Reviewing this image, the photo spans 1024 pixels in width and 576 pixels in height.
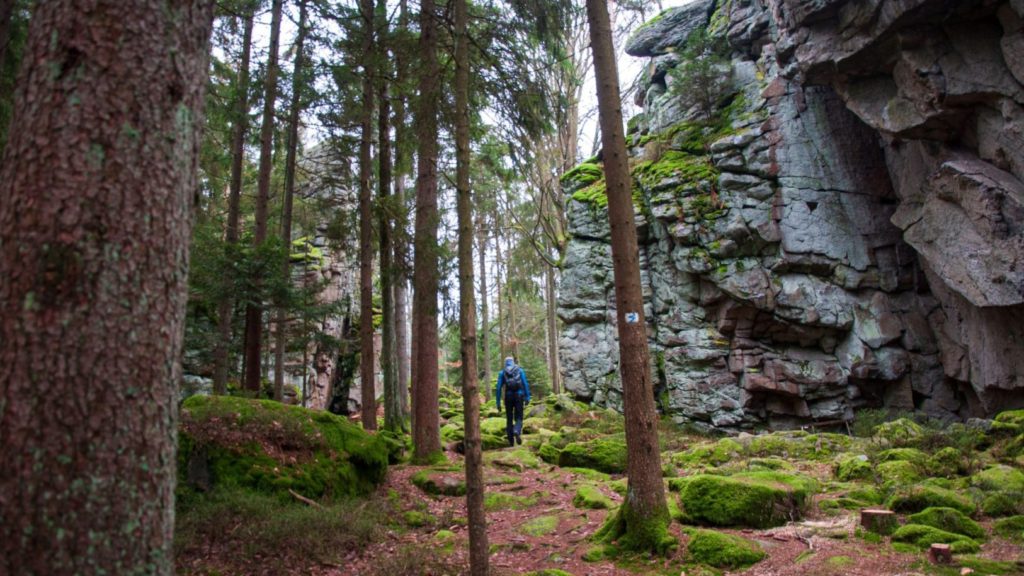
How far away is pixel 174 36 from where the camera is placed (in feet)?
6.79

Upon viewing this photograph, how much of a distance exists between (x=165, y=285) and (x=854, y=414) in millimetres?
17303

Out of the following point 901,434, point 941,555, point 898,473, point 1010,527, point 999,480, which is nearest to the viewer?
point 941,555

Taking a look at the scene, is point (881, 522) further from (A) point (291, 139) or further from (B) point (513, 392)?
(A) point (291, 139)

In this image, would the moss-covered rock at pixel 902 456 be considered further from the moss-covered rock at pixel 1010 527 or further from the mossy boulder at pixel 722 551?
the mossy boulder at pixel 722 551

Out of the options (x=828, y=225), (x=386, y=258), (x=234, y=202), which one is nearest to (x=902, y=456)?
(x=828, y=225)

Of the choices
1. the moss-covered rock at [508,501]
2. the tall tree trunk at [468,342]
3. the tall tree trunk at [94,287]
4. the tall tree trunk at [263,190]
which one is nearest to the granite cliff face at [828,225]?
the moss-covered rock at [508,501]

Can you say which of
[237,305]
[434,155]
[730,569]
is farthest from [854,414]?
[237,305]

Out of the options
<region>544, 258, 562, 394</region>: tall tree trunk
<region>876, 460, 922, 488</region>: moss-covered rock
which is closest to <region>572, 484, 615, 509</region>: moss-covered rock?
<region>876, 460, 922, 488</region>: moss-covered rock

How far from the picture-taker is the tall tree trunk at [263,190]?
35.3ft

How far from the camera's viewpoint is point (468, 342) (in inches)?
188

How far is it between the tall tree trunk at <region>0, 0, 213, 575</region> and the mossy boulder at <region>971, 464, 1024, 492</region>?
8.13 meters

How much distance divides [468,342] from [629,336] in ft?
5.70

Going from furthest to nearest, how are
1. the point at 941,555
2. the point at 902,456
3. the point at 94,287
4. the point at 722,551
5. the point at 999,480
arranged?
the point at 902,456, the point at 999,480, the point at 722,551, the point at 941,555, the point at 94,287

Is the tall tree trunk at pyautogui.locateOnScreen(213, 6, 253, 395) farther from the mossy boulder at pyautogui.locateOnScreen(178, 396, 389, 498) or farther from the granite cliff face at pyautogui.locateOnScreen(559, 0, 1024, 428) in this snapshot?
the granite cliff face at pyautogui.locateOnScreen(559, 0, 1024, 428)
